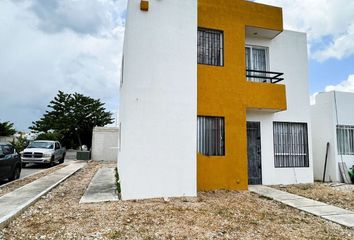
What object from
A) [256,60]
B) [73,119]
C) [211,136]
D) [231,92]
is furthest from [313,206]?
[73,119]

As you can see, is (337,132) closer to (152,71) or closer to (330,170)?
(330,170)

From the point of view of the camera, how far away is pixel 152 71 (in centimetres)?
765

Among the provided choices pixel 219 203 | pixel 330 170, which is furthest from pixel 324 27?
pixel 219 203

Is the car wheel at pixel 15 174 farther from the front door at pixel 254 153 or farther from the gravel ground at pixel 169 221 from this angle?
the front door at pixel 254 153

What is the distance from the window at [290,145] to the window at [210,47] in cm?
398

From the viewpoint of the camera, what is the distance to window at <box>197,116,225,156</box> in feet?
29.8

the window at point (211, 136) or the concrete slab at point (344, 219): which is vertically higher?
the window at point (211, 136)

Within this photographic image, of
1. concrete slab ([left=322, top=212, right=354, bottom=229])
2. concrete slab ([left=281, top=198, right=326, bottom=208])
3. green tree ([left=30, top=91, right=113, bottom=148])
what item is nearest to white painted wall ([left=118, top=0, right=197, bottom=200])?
concrete slab ([left=281, top=198, right=326, bottom=208])

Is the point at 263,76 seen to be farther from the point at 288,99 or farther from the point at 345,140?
the point at 345,140

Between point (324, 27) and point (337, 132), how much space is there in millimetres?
5142

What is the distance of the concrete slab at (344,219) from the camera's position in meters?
5.62

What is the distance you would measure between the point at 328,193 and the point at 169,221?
6.63 m

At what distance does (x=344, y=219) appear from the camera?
6031mm

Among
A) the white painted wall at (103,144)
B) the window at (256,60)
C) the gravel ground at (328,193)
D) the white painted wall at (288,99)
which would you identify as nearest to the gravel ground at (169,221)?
the gravel ground at (328,193)
